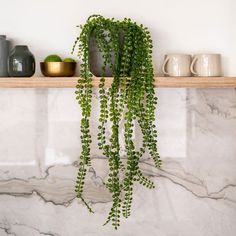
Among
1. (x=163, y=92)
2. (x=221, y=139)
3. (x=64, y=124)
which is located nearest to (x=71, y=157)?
(x=64, y=124)

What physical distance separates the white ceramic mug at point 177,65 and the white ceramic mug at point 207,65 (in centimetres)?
3

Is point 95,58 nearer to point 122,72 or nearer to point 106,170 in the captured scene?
point 122,72

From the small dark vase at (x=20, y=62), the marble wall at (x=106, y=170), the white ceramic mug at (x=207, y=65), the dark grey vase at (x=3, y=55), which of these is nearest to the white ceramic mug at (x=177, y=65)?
the white ceramic mug at (x=207, y=65)

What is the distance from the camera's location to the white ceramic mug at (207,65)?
5.79 feet

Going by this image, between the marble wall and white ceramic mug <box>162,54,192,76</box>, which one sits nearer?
white ceramic mug <box>162,54,192,76</box>

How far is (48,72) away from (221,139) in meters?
0.82

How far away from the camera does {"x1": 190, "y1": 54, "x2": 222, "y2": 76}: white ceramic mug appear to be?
1.77 metres

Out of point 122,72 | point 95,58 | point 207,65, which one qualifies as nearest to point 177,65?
point 207,65

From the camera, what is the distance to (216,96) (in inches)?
75.2

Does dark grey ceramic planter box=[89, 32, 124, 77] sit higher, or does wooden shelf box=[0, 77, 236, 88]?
dark grey ceramic planter box=[89, 32, 124, 77]

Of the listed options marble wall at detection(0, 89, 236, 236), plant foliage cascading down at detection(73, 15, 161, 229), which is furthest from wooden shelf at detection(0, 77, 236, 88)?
marble wall at detection(0, 89, 236, 236)

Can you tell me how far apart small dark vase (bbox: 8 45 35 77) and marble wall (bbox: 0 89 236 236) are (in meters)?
0.19

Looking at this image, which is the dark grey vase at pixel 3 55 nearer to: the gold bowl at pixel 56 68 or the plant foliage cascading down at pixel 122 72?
the gold bowl at pixel 56 68

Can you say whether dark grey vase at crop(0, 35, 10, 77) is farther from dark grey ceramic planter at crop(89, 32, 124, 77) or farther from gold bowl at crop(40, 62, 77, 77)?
dark grey ceramic planter at crop(89, 32, 124, 77)
